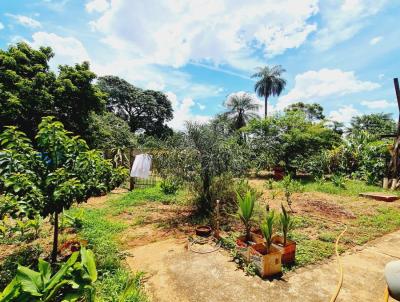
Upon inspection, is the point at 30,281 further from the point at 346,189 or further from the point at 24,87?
the point at 24,87

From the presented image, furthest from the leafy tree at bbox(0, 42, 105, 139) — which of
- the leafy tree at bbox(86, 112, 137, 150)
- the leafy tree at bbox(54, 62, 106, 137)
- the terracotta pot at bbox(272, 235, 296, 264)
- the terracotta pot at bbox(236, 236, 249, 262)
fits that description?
the terracotta pot at bbox(272, 235, 296, 264)

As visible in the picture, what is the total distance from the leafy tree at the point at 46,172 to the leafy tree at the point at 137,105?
91.8 feet

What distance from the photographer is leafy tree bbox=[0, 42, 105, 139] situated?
10.7 metres

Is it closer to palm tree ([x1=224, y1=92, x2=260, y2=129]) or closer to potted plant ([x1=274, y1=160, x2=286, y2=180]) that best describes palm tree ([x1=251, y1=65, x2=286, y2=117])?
Answer: palm tree ([x1=224, y1=92, x2=260, y2=129])

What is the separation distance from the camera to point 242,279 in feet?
11.5

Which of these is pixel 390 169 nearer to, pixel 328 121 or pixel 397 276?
pixel 328 121

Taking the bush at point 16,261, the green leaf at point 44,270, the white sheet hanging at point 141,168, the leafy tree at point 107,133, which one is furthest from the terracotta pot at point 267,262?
the leafy tree at point 107,133

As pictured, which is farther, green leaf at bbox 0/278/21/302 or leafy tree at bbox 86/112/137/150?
leafy tree at bbox 86/112/137/150

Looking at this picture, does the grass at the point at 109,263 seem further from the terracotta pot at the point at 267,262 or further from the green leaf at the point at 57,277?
the terracotta pot at the point at 267,262

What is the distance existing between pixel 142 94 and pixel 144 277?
31.5m

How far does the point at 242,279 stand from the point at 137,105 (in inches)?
1241

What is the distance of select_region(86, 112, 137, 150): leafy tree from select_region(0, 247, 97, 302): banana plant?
38.4 ft

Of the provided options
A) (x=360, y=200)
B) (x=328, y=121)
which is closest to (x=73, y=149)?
(x=360, y=200)

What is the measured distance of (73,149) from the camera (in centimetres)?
373
